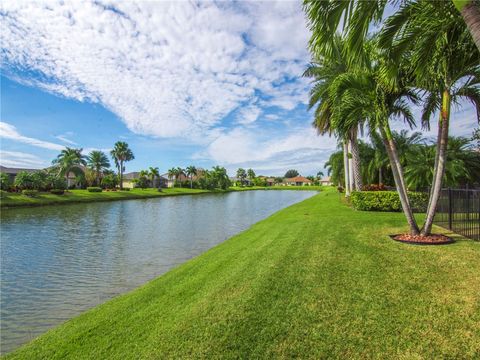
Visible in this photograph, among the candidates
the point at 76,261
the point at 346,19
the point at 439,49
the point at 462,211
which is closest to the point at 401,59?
the point at 439,49

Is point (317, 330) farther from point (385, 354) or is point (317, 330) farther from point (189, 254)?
point (189, 254)

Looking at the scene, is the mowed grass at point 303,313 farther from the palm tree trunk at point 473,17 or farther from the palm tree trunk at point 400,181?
the palm tree trunk at point 473,17

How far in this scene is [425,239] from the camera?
26.7 ft

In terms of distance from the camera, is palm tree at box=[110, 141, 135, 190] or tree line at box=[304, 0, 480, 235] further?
palm tree at box=[110, 141, 135, 190]

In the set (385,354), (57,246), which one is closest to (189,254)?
(57,246)

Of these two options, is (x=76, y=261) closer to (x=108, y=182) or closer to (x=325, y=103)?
(x=325, y=103)

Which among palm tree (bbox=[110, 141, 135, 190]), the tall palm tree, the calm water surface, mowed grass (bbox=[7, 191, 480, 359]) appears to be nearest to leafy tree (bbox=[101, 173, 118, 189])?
palm tree (bbox=[110, 141, 135, 190])

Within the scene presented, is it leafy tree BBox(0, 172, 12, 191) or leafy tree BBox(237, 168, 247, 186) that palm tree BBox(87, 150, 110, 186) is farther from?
leafy tree BBox(237, 168, 247, 186)

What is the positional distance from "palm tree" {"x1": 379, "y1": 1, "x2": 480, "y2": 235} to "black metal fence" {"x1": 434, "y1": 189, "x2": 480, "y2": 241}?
1737 millimetres

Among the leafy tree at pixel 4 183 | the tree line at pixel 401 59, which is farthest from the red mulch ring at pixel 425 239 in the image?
the leafy tree at pixel 4 183

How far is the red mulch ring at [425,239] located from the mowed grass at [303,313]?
0.38 m

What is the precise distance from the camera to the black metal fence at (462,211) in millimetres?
8793

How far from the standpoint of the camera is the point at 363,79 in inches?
343

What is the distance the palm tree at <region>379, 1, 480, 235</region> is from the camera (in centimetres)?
463
